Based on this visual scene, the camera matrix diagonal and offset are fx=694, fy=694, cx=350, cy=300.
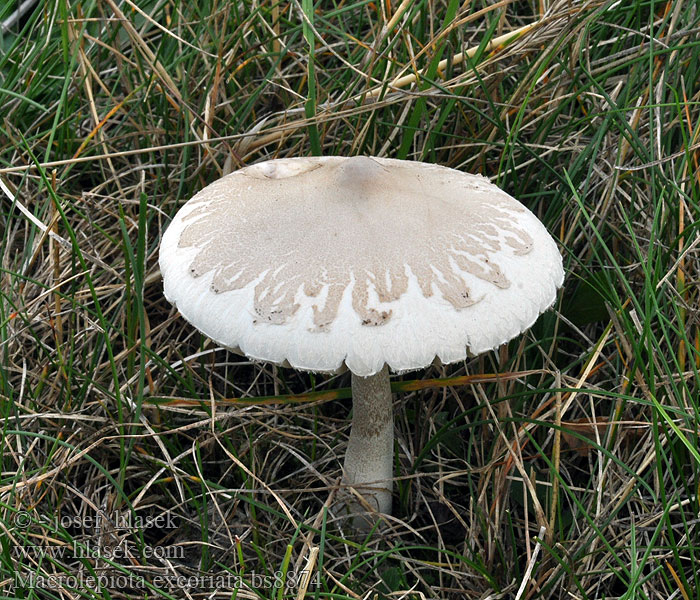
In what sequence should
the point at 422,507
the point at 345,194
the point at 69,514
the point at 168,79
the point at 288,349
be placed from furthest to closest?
the point at 168,79
the point at 422,507
the point at 69,514
the point at 345,194
the point at 288,349

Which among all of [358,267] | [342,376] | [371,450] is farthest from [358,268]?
[342,376]

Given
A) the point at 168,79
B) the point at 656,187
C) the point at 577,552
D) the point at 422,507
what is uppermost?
the point at 168,79

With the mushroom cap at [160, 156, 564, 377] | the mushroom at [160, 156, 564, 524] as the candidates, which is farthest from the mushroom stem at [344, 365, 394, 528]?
the mushroom cap at [160, 156, 564, 377]

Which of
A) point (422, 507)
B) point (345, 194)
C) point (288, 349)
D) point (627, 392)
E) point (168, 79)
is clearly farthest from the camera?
point (168, 79)

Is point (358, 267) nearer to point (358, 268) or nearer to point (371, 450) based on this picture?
point (358, 268)

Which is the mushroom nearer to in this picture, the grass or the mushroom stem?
the mushroom stem

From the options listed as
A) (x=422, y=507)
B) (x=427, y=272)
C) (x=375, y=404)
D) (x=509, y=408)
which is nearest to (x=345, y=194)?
(x=427, y=272)

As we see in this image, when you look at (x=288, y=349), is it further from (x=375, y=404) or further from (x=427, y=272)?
(x=375, y=404)
